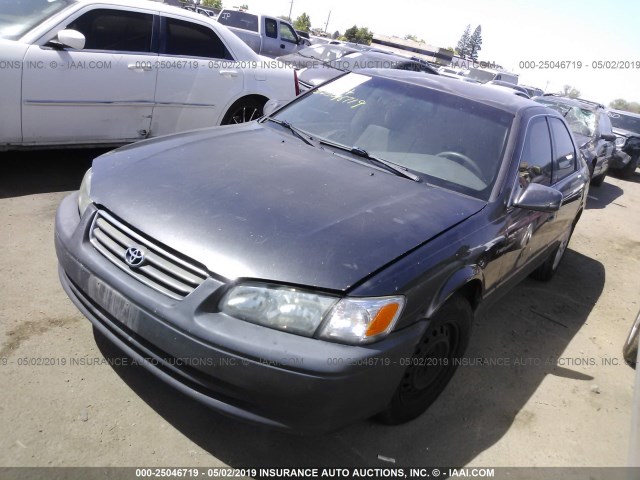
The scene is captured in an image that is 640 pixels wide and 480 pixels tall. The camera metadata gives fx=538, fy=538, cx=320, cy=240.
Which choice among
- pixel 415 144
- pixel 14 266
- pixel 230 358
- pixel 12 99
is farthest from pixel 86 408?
pixel 12 99

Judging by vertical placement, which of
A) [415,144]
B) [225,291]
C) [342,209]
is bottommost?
[225,291]

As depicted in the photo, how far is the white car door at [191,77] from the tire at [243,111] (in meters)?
0.13

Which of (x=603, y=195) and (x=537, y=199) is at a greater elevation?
(x=537, y=199)

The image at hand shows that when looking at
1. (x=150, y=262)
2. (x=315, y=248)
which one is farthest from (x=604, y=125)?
(x=150, y=262)

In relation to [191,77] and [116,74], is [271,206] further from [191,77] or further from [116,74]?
[191,77]

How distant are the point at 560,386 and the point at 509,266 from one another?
88cm

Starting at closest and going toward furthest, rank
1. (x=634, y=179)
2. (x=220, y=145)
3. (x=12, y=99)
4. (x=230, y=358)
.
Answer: (x=230, y=358), (x=220, y=145), (x=12, y=99), (x=634, y=179)

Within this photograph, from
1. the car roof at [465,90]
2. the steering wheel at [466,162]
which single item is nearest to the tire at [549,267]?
the car roof at [465,90]

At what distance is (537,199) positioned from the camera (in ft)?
9.77

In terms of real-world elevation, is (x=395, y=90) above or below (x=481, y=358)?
above

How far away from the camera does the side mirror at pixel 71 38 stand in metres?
4.46

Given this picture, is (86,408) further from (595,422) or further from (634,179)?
(634,179)

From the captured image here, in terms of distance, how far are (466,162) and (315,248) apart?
1.37m

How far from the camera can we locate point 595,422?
125 inches
